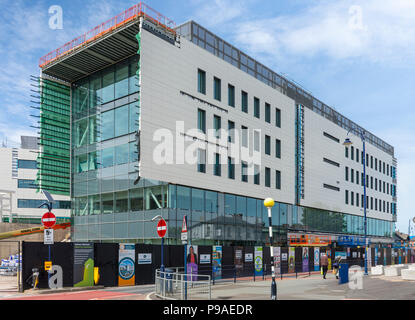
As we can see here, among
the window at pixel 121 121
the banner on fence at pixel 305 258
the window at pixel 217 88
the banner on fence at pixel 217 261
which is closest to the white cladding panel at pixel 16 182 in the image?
the window at pixel 121 121

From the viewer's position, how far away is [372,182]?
3088 inches

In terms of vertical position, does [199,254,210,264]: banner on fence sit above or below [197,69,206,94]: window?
below

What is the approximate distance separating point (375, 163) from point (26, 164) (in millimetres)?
57728

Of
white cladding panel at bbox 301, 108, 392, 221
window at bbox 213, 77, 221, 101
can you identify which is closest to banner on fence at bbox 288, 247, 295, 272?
window at bbox 213, 77, 221, 101

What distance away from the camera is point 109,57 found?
1576 inches

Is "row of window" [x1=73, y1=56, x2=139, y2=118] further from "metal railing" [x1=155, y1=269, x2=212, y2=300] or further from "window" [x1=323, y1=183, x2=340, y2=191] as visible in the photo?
"window" [x1=323, y1=183, x2=340, y2=191]

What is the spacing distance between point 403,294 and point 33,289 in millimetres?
17037

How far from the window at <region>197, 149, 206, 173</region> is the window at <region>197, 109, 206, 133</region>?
1.89m

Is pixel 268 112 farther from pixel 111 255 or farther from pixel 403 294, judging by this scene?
pixel 403 294

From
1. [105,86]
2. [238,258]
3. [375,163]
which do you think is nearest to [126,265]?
[238,258]

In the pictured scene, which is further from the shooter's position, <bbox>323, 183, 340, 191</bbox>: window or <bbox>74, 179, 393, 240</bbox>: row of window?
<bbox>323, 183, 340, 191</bbox>: window

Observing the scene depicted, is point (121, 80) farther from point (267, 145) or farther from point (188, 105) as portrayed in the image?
point (267, 145)

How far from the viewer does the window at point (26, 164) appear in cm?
7219

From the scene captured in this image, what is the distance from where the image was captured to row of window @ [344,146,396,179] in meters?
70.7
